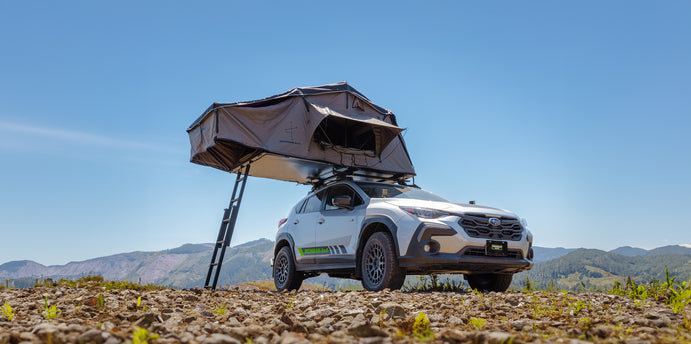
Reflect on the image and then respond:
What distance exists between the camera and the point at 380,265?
723 cm

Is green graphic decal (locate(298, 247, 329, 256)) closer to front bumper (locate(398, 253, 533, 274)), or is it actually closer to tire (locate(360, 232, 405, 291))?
tire (locate(360, 232, 405, 291))

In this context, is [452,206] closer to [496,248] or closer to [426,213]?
[426,213]

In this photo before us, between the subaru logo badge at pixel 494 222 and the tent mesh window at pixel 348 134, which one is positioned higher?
the tent mesh window at pixel 348 134

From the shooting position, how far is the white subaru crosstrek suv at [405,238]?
680 centimetres

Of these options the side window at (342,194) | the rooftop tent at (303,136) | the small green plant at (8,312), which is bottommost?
the small green plant at (8,312)

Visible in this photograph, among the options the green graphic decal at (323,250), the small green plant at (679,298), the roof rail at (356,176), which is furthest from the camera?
the roof rail at (356,176)

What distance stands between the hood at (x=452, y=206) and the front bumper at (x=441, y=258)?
409 millimetres

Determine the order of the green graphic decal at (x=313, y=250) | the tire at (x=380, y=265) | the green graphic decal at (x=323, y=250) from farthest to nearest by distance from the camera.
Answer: the green graphic decal at (x=313, y=250)
the green graphic decal at (x=323, y=250)
the tire at (x=380, y=265)

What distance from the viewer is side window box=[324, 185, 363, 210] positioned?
324 inches

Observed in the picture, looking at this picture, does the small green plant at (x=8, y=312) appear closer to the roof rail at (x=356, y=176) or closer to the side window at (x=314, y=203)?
the side window at (x=314, y=203)

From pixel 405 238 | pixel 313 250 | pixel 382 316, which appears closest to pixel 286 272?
pixel 313 250

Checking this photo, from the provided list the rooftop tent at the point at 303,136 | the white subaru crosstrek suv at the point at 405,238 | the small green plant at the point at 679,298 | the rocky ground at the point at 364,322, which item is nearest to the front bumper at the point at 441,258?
the white subaru crosstrek suv at the point at 405,238

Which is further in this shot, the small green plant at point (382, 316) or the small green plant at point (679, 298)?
the small green plant at point (679, 298)

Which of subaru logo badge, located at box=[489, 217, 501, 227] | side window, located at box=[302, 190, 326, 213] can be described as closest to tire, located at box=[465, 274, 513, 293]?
subaru logo badge, located at box=[489, 217, 501, 227]
